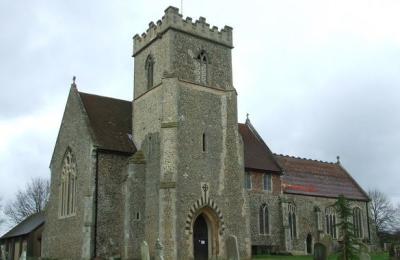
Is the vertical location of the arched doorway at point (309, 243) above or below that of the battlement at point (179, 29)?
below

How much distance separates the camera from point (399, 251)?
98.8 feet

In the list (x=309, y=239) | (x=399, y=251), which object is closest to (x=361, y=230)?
(x=309, y=239)

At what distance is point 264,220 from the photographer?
4122 cm

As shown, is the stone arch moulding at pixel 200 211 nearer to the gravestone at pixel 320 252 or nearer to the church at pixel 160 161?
the church at pixel 160 161

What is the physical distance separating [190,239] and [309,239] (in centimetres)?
1608

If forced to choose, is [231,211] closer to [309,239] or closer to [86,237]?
[86,237]

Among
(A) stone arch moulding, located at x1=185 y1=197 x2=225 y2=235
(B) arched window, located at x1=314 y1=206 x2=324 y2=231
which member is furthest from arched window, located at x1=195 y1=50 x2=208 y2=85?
(B) arched window, located at x1=314 y1=206 x2=324 y2=231

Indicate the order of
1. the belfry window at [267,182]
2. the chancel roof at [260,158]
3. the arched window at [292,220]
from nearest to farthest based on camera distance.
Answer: the chancel roof at [260,158], the belfry window at [267,182], the arched window at [292,220]

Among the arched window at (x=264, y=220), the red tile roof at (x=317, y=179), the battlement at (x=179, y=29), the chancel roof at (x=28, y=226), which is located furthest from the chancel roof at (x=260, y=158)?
the chancel roof at (x=28, y=226)

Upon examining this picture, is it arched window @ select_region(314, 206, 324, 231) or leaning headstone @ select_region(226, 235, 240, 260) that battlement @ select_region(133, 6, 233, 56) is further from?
arched window @ select_region(314, 206, 324, 231)

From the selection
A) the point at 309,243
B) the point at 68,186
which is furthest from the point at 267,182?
the point at 68,186

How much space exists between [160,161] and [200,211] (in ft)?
13.0

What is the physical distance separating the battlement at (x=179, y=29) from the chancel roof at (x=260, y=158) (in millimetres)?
4554

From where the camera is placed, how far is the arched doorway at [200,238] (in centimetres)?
3272
